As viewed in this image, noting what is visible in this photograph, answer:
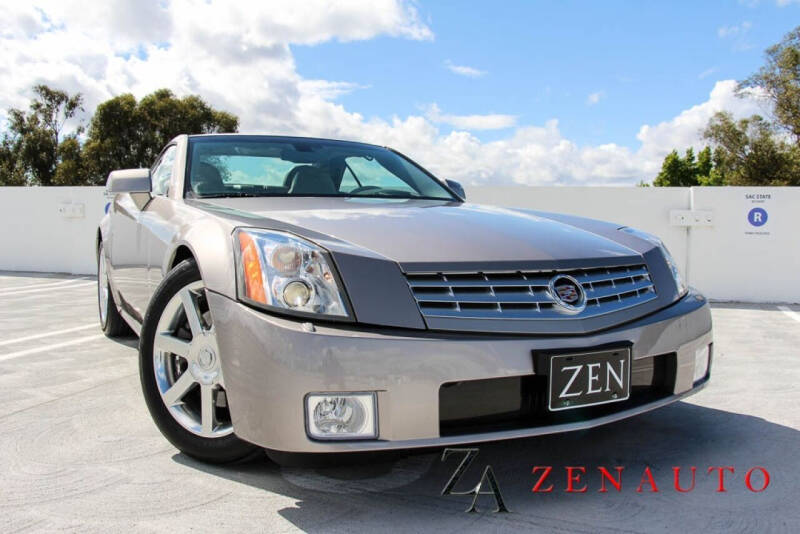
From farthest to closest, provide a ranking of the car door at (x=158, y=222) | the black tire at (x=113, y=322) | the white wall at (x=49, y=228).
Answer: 1. the white wall at (x=49, y=228)
2. the black tire at (x=113, y=322)
3. the car door at (x=158, y=222)

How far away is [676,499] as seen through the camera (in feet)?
7.07

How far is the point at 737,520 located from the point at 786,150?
42.1m

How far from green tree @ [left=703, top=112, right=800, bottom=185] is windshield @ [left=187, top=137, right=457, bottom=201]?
39.2 meters

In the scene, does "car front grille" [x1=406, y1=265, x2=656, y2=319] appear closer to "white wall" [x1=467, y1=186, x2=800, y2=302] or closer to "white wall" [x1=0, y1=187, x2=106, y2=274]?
"white wall" [x1=467, y1=186, x2=800, y2=302]

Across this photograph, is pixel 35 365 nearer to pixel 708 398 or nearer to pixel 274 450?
pixel 274 450

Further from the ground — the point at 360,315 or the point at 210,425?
the point at 360,315

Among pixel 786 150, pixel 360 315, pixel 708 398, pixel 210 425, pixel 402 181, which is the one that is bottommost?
pixel 708 398

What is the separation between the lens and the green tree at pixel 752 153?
3772 cm

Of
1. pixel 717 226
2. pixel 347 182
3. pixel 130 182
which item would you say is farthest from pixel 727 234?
pixel 130 182

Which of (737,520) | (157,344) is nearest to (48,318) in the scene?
(157,344)

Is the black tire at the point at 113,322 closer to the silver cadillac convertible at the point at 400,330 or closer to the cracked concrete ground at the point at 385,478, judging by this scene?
the cracked concrete ground at the point at 385,478

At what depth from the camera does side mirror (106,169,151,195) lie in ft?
11.3

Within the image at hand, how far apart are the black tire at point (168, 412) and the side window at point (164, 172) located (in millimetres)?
1034

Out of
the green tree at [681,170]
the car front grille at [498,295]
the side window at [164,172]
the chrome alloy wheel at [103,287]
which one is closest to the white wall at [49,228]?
the chrome alloy wheel at [103,287]
